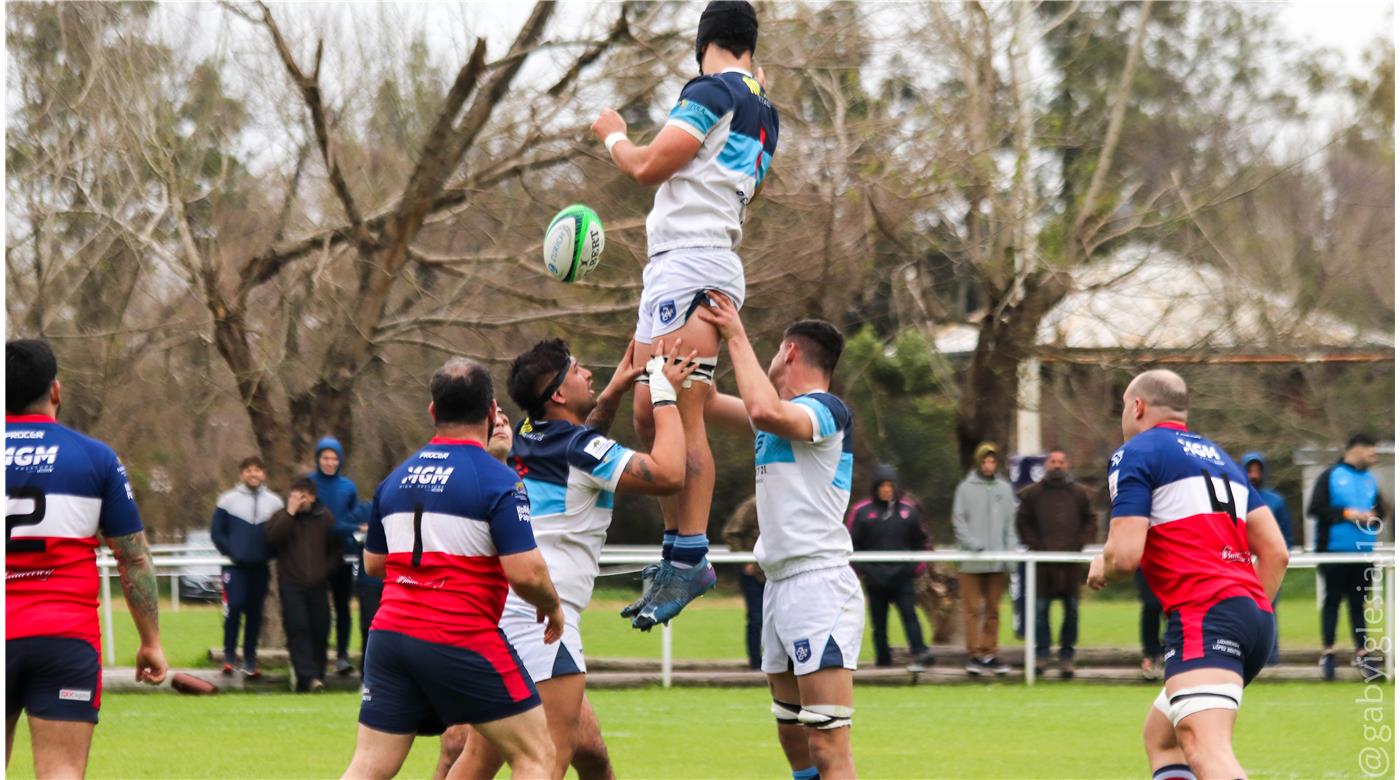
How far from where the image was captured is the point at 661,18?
1611 cm

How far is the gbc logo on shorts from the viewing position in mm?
6051

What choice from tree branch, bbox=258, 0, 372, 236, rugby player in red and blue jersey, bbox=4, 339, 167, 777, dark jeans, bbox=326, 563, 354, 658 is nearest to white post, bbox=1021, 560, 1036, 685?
dark jeans, bbox=326, 563, 354, 658

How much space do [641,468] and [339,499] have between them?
9.00m

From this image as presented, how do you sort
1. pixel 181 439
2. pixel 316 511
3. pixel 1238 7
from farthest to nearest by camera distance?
pixel 1238 7, pixel 181 439, pixel 316 511

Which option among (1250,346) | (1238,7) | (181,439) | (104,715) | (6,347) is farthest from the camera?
(1238,7)

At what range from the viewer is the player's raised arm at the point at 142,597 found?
250 inches

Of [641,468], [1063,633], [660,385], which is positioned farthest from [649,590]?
[1063,633]

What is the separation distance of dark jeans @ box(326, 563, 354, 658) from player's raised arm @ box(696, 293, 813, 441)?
348 inches

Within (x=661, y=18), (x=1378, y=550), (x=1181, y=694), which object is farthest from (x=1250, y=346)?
(x=1181, y=694)

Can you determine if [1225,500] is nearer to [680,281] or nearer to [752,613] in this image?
[680,281]

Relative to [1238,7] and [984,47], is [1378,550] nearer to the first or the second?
[984,47]

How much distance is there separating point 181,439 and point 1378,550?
17.0 m

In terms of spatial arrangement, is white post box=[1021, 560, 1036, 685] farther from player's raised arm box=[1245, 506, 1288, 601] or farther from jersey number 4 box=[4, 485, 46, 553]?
jersey number 4 box=[4, 485, 46, 553]

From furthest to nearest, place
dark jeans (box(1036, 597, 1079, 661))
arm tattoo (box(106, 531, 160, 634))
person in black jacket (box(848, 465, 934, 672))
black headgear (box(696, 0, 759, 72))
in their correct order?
dark jeans (box(1036, 597, 1079, 661)) → person in black jacket (box(848, 465, 934, 672)) → black headgear (box(696, 0, 759, 72)) → arm tattoo (box(106, 531, 160, 634))
